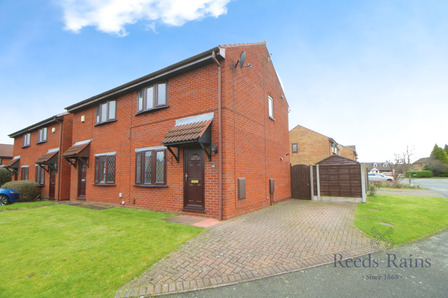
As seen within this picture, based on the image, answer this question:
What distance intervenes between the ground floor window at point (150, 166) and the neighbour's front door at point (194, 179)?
3.92ft

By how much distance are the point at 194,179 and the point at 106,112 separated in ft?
23.9

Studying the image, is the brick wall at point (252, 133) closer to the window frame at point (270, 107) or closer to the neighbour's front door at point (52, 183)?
the window frame at point (270, 107)

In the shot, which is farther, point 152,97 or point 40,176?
point 40,176

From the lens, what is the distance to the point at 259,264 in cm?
364

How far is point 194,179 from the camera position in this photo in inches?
299

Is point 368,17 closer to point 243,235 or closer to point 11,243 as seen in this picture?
point 243,235

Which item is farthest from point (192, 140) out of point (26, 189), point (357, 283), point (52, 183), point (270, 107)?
point (26, 189)

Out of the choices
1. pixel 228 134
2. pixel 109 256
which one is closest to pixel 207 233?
pixel 109 256

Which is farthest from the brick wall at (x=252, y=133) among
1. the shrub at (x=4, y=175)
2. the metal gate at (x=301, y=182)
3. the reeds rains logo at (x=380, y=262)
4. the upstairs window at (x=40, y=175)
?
the shrub at (x=4, y=175)

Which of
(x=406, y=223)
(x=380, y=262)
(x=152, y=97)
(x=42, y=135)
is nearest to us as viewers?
(x=380, y=262)

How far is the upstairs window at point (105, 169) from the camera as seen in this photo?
1057 cm

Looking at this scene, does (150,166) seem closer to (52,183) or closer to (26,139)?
(52,183)

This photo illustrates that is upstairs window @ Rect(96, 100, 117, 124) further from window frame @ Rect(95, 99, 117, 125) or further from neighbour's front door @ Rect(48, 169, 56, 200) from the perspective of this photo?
neighbour's front door @ Rect(48, 169, 56, 200)

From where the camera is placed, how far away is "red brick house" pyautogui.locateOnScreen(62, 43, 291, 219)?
7227 millimetres
